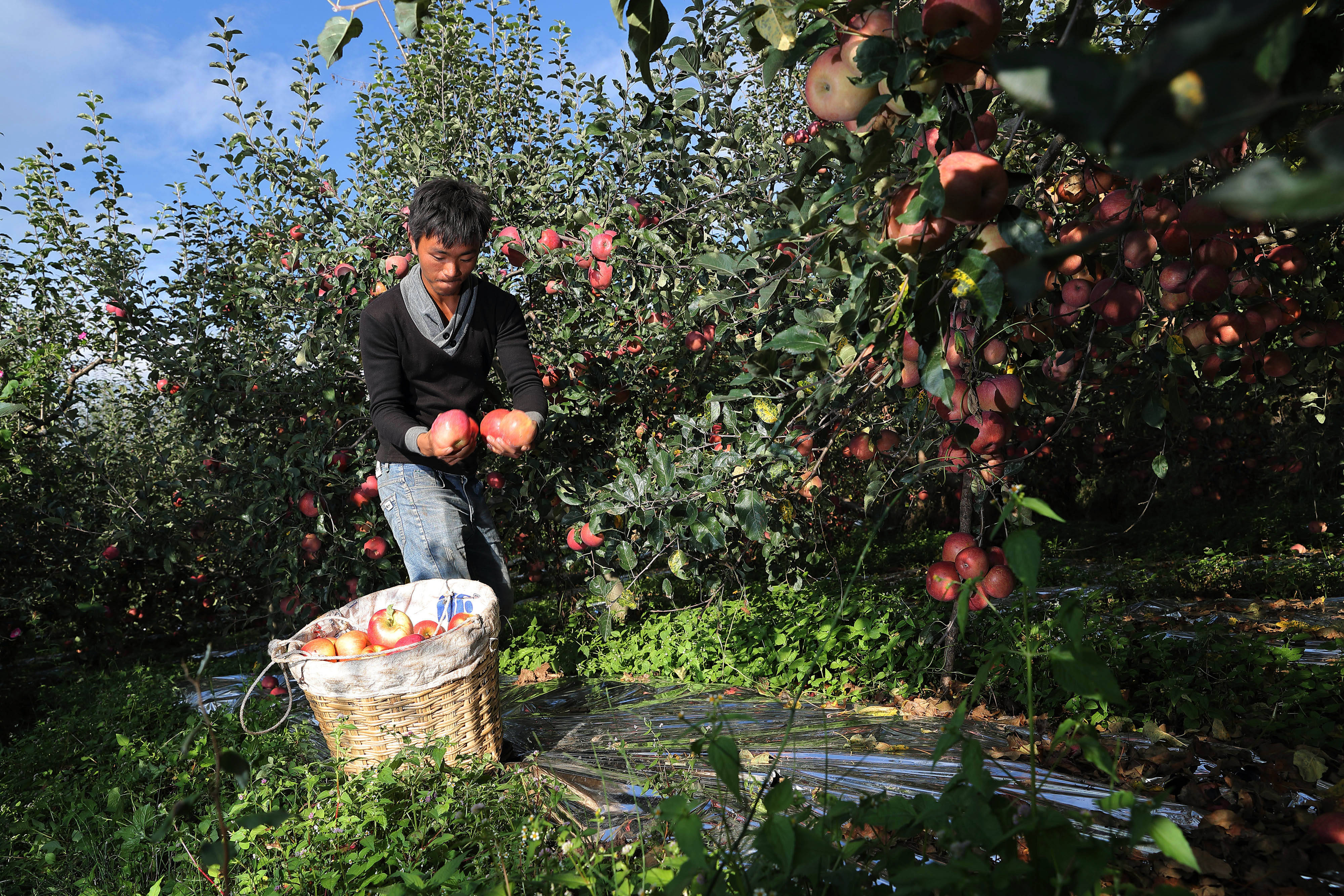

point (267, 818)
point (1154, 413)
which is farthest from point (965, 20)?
point (267, 818)

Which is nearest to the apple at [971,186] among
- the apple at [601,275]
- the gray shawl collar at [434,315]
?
the gray shawl collar at [434,315]

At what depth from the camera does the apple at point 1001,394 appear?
1.42m

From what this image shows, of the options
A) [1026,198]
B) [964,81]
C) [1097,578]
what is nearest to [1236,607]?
[1097,578]

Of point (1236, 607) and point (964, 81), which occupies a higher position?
point (964, 81)

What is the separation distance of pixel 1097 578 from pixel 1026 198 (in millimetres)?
3261

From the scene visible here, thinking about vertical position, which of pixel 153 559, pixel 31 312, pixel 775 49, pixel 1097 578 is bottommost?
pixel 1097 578

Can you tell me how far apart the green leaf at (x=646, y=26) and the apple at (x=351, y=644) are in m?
1.72

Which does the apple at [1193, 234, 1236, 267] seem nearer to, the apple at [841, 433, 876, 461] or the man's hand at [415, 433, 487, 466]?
the apple at [841, 433, 876, 461]

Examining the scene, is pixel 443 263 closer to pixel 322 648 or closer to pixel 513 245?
pixel 513 245

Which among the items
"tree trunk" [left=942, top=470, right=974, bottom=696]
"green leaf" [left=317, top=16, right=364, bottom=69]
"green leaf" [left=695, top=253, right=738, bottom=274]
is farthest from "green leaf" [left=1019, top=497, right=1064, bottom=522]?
"tree trunk" [left=942, top=470, right=974, bottom=696]

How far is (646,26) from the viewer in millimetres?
958

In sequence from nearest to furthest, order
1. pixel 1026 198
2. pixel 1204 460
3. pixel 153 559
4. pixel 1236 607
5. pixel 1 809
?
pixel 1026 198, pixel 1 809, pixel 1236 607, pixel 153 559, pixel 1204 460

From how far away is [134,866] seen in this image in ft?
5.76

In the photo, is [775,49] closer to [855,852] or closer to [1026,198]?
[1026,198]
